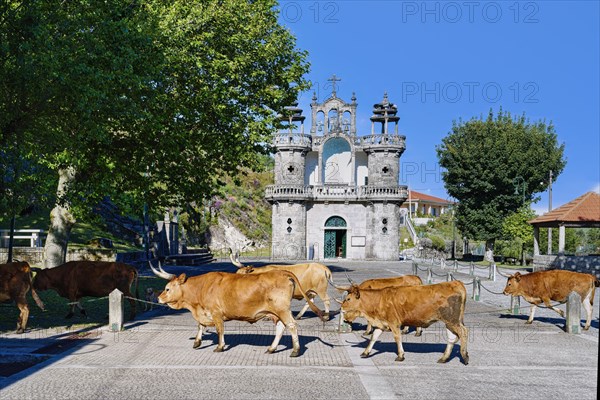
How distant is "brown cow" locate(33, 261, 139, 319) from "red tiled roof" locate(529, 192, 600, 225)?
27.3 m

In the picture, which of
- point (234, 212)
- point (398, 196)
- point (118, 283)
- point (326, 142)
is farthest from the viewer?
point (234, 212)

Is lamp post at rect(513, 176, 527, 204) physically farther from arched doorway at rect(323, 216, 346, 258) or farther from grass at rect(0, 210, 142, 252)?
grass at rect(0, 210, 142, 252)

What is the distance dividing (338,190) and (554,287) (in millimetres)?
42357

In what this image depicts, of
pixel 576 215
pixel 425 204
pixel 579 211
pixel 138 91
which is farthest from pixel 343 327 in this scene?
pixel 425 204

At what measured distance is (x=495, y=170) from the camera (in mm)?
55281

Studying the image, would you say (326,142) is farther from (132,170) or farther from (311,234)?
(132,170)

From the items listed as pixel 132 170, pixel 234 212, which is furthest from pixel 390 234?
pixel 132 170

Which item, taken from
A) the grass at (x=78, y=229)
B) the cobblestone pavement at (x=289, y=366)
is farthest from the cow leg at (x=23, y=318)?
the grass at (x=78, y=229)

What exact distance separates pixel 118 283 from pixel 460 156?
48.3 meters

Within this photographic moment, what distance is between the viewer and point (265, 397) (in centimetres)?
795

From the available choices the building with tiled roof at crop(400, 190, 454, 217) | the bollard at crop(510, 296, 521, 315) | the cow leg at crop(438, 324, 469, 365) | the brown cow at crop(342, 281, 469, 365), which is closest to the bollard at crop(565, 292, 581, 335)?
the bollard at crop(510, 296, 521, 315)

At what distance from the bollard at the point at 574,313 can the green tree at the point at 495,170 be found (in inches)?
1701

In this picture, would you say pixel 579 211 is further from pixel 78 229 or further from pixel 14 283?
pixel 78 229

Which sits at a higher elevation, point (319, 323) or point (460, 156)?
point (460, 156)
